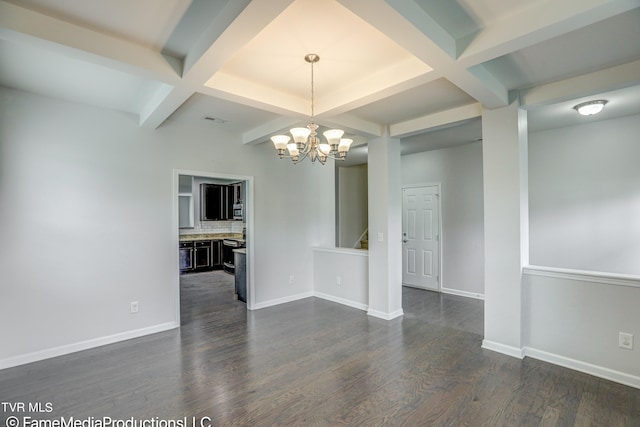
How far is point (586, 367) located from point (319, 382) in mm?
2366

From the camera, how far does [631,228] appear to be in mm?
3943

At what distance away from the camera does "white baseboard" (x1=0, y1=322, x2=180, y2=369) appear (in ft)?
9.83

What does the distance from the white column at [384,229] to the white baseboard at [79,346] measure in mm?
2658

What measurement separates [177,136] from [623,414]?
494cm

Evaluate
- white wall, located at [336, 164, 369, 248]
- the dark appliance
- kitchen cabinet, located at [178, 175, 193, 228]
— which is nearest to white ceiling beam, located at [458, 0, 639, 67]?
white wall, located at [336, 164, 369, 248]

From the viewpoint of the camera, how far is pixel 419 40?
6.28 feet

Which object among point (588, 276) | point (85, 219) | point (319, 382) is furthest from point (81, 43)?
point (588, 276)

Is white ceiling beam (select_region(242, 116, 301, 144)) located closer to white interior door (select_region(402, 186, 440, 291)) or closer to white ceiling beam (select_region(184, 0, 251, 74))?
white ceiling beam (select_region(184, 0, 251, 74))

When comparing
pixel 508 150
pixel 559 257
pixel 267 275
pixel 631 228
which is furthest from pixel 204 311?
pixel 631 228

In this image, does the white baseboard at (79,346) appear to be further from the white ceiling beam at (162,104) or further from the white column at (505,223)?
the white column at (505,223)

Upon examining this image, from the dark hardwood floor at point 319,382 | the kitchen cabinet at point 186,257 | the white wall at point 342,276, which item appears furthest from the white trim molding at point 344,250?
the kitchen cabinet at point 186,257

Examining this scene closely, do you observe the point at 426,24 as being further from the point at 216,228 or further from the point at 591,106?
the point at 216,228

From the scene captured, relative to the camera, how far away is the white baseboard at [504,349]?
3.10 meters

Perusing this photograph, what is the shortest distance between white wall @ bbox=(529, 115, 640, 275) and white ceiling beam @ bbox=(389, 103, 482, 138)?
1.96 meters
